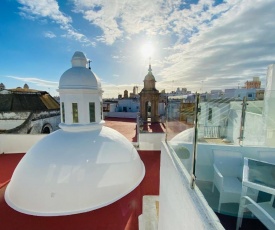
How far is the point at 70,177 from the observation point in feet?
17.0

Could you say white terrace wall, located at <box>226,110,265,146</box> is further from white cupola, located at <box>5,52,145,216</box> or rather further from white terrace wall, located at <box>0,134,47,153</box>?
white terrace wall, located at <box>0,134,47,153</box>

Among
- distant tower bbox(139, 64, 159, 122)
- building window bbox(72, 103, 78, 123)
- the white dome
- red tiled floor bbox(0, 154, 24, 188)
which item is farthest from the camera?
distant tower bbox(139, 64, 159, 122)

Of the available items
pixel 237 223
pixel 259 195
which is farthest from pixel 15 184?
pixel 259 195

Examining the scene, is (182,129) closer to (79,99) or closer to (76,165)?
(76,165)

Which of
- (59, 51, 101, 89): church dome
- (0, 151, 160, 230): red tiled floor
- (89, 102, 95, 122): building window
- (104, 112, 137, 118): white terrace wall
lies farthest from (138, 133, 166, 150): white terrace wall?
(104, 112, 137, 118): white terrace wall

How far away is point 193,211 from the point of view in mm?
1750

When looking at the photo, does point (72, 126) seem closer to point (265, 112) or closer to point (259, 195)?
point (259, 195)

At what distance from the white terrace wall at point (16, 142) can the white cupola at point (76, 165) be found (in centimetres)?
709

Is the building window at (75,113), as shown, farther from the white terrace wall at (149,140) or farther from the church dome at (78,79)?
the white terrace wall at (149,140)

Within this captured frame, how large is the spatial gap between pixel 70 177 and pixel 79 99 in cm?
323

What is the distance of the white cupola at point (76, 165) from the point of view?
5102 millimetres

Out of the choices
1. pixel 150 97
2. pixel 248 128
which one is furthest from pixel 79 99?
pixel 150 97

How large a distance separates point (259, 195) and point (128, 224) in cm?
383

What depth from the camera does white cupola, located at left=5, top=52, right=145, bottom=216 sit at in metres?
5.10
